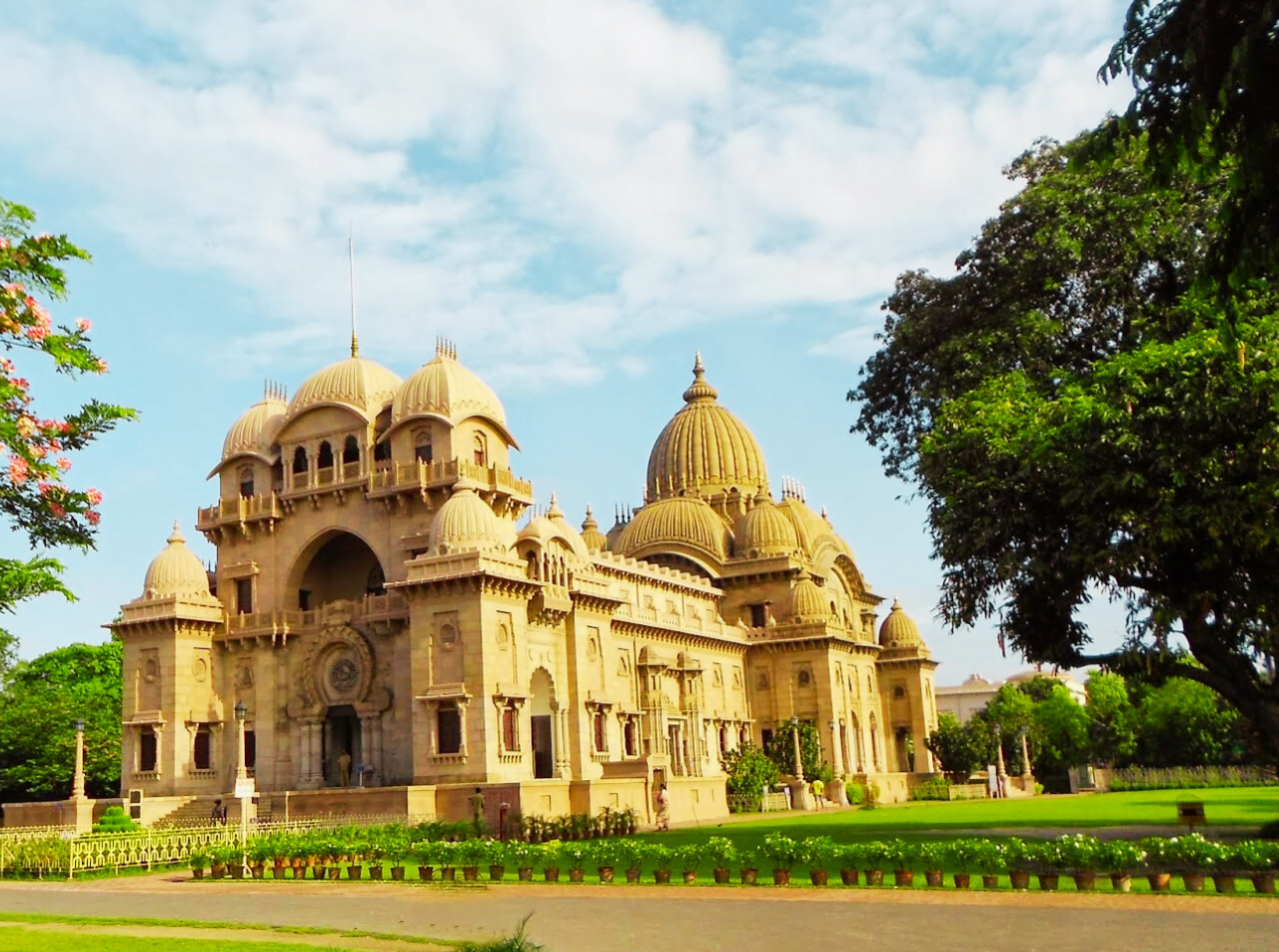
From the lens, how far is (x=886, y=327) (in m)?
35.5

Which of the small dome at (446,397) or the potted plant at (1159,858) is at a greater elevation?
the small dome at (446,397)

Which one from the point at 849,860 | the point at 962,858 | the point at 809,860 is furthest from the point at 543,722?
the point at 962,858

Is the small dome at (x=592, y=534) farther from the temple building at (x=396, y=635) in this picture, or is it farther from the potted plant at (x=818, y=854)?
the potted plant at (x=818, y=854)

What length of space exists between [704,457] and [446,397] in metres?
34.9

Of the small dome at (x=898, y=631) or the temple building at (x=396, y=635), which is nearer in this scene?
the temple building at (x=396, y=635)

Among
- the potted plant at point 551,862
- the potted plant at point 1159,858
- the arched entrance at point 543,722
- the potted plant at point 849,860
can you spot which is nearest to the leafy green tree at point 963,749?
the arched entrance at point 543,722

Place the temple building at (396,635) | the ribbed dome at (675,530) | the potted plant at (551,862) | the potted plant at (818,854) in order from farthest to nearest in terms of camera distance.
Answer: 1. the ribbed dome at (675,530)
2. the temple building at (396,635)
3. the potted plant at (551,862)
4. the potted plant at (818,854)

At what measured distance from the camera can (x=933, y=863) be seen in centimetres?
2102

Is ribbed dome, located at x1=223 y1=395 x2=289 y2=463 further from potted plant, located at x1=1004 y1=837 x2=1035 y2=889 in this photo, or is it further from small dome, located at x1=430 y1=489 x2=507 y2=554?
potted plant, located at x1=1004 y1=837 x2=1035 y2=889

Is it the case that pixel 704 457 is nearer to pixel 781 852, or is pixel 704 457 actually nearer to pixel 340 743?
pixel 340 743

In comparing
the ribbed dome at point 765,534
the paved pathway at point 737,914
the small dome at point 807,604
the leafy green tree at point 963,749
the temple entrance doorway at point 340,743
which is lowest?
the paved pathway at point 737,914

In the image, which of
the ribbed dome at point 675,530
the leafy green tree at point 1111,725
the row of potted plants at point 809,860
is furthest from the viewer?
the leafy green tree at point 1111,725

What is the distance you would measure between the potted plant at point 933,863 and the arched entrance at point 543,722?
1085 inches

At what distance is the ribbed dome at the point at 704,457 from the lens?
80812mm
